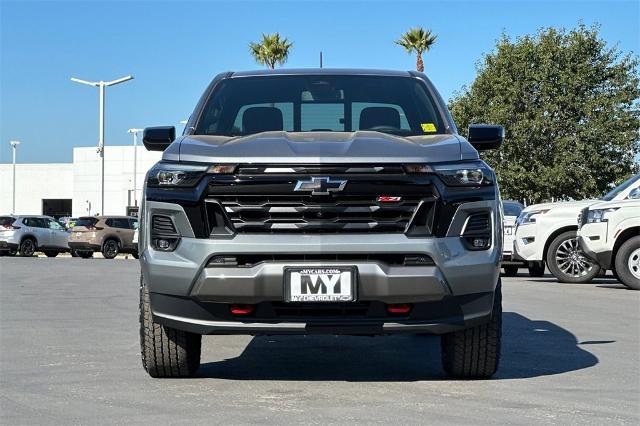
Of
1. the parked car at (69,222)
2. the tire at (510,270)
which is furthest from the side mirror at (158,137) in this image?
the parked car at (69,222)

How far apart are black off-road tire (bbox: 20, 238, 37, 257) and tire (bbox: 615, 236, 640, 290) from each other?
2746 cm

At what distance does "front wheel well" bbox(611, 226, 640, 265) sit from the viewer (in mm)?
15617

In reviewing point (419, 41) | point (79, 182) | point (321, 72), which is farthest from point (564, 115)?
point (79, 182)

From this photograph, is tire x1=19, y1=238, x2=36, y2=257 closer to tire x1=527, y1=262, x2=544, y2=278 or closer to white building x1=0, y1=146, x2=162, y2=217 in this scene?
tire x1=527, y1=262, x2=544, y2=278

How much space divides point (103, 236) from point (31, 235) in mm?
3120

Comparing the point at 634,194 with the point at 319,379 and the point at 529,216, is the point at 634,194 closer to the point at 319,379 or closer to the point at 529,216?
the point at 529,216

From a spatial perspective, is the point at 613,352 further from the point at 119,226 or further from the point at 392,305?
the point at 119,226

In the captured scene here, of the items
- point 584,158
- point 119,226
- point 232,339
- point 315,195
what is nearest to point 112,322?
point 232,339

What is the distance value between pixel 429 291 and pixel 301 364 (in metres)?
1.73

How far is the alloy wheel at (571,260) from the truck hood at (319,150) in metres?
11.3

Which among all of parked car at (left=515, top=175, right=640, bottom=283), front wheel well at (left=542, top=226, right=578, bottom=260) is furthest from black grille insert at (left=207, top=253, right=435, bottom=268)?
front wheel well at (left=542, top=226, right=578, bottom=260)

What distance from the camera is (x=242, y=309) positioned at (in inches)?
235

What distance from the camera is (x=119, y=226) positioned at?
38.0 m

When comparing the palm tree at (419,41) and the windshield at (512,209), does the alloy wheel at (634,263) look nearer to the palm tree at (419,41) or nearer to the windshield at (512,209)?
the windshield at (512,209)
